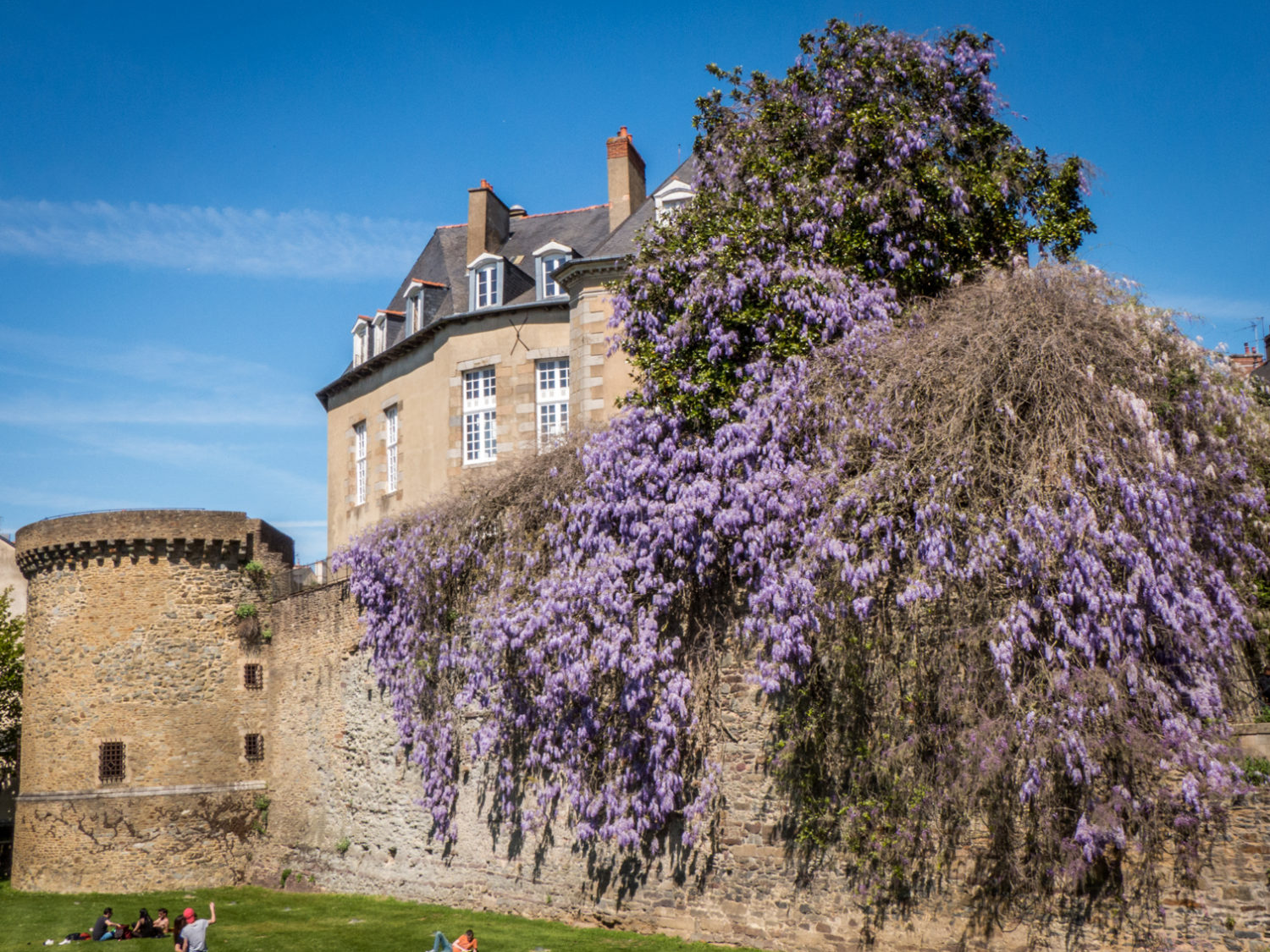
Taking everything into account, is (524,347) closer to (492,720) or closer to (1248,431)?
(492,720)

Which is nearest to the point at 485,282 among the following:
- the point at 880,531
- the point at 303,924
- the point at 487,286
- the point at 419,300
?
the point at 487,286

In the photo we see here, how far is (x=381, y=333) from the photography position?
29.4 m

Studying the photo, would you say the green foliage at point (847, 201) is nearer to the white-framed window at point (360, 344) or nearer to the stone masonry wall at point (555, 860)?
the stone masonry wall at point (555, 860)

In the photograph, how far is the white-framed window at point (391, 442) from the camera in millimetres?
27844

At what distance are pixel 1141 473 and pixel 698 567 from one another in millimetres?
5276

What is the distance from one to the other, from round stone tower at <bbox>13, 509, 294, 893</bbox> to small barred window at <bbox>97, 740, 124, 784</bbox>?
0.09ft

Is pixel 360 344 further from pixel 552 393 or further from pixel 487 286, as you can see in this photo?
pixel 552 393

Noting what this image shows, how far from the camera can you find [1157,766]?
10383 millimetres

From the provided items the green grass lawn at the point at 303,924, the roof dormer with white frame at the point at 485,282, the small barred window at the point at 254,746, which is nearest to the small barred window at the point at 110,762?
the green grass lawn at the point at 303,924

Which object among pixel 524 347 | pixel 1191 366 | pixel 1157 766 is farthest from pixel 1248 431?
pixel 524 347

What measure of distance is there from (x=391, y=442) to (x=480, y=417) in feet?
12.6

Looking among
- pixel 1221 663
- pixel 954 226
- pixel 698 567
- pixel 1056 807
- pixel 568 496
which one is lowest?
pixel 1056 807

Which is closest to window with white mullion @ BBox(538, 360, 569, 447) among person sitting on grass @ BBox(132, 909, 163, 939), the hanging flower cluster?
the hanging flower cluster

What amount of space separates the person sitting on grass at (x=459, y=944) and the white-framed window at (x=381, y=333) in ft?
58.5
